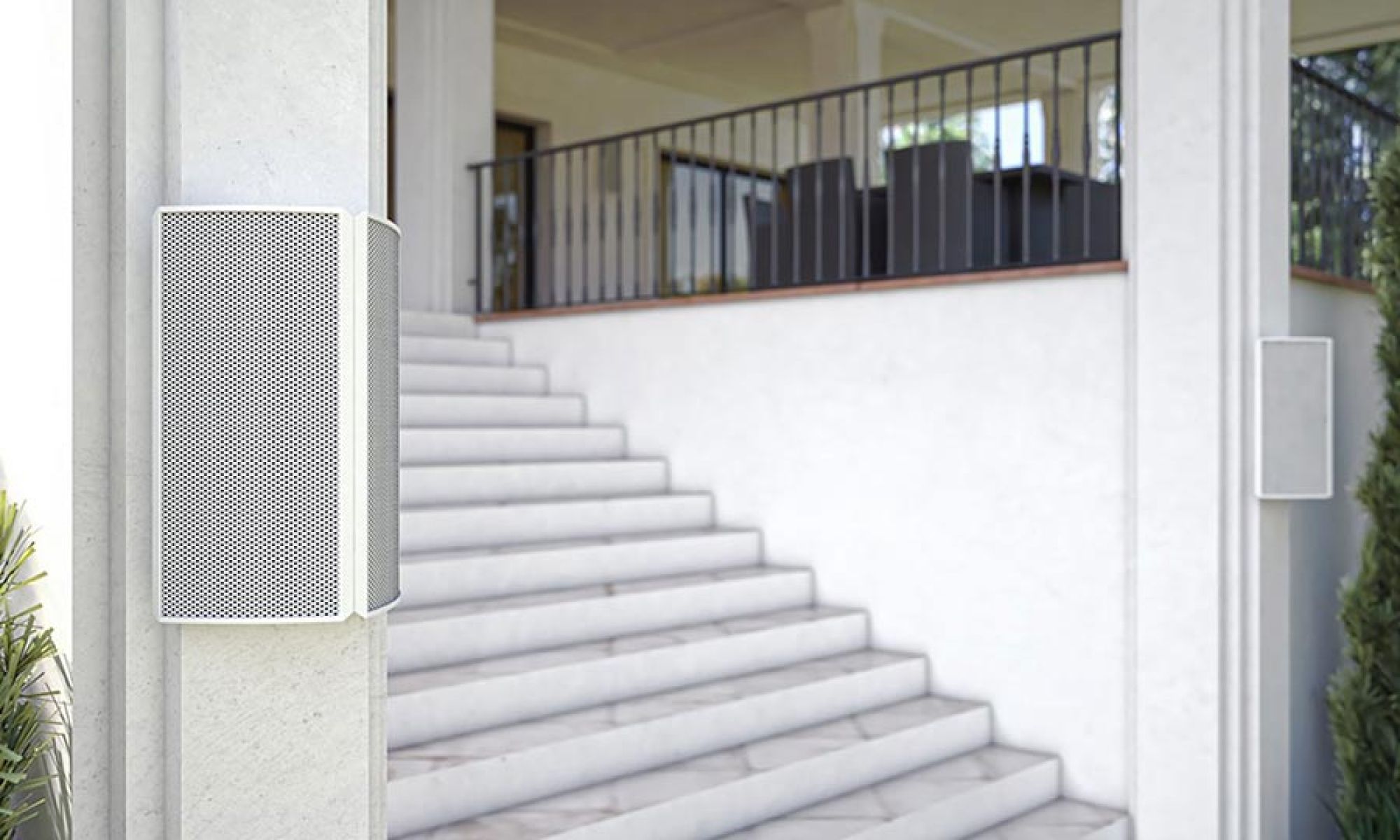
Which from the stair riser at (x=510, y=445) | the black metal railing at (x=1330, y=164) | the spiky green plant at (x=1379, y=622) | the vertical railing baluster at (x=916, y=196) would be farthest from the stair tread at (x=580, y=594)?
the black metal railing at (x=1330, y=164)

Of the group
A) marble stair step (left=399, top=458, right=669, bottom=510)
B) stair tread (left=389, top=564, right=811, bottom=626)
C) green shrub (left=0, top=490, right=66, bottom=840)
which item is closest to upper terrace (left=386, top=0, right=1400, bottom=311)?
marble stair step (left=399, top=458, right=669, bottom=510)

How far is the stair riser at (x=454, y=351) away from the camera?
5918 millimetres

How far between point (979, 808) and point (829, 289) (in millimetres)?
2027

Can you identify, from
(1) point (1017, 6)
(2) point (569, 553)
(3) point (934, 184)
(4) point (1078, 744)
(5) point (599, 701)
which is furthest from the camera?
(1) point (1017, 6)

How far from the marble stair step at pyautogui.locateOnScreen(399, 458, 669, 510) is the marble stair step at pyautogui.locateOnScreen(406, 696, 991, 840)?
1550mm

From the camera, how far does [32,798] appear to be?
2.29 m

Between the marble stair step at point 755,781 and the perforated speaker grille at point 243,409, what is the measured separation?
1269 millimetres

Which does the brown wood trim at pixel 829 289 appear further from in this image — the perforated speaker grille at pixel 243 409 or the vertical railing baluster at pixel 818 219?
the perforated speaker grille at pixel 243 409

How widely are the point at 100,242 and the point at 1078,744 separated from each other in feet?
10.9

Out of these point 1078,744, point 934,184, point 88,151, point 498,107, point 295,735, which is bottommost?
point 1078,744

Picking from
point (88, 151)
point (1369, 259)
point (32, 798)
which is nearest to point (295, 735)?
point (32, 798)

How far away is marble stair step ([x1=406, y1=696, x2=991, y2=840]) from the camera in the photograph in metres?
3.23

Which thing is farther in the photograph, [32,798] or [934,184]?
[934,184]

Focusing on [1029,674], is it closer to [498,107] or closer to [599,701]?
[599,701]
